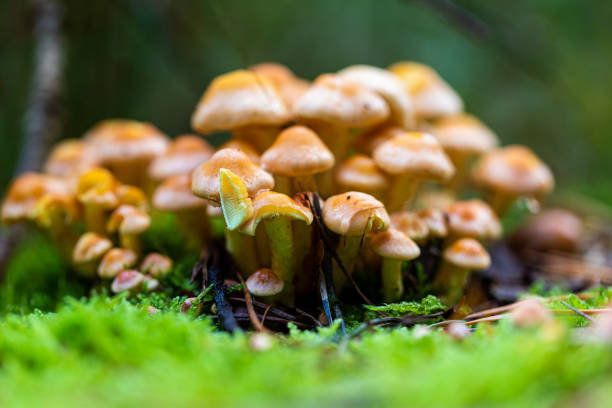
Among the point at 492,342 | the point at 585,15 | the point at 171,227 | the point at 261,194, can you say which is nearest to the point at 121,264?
the point at 171,227

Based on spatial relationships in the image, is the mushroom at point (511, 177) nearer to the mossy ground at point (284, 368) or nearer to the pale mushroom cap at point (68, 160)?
the mossy ground at point (284, 368)

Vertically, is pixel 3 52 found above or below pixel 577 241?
above

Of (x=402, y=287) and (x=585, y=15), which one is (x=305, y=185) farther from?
(x=585, y=15)

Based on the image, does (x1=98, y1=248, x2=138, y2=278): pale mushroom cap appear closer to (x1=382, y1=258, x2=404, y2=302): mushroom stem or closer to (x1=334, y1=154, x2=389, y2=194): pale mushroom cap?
(x1=334, y1=154, x2=389, y2=194): pale mushroom cap

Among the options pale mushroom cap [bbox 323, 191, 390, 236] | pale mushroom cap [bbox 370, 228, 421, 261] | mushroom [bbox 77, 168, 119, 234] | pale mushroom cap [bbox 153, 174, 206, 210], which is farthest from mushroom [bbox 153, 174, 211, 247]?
pale mushroom cap [bbox 370, 228, 421, 261]

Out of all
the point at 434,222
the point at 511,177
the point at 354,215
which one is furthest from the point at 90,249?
the point at 511,177

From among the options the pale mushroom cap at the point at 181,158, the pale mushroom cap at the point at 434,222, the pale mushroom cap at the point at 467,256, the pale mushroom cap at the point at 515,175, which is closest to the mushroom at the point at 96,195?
the pale mushroom cap at the point at 181,158

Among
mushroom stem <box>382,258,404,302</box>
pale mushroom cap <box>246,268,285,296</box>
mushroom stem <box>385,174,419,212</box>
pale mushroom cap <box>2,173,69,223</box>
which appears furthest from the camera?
pale mushroom cap <box>2,173,69,223</box>
